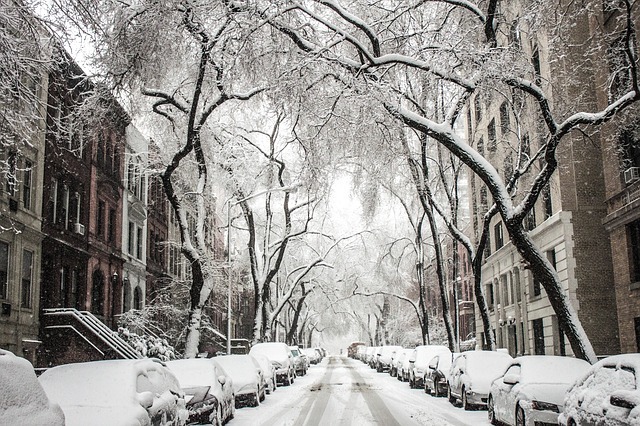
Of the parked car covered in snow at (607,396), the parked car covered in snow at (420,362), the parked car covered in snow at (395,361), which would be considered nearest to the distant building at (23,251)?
the parked car covered in snow at (420,362)

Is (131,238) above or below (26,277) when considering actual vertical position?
above

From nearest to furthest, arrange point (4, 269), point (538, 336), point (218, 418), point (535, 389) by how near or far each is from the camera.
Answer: point (535, 389)
point (218, 418)
point (4, 269)
point (538, 336)

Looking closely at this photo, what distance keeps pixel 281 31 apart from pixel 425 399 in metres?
12.4

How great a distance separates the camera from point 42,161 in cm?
2694

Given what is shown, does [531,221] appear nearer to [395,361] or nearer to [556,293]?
[395,361]

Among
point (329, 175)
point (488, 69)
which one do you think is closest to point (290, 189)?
point (329, 175)

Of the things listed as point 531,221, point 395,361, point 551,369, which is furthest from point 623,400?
point 395,361

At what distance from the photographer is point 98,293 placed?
3419cm

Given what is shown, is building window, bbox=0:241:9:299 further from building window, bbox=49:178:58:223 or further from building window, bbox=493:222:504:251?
building window, bbox=493:222:504:251

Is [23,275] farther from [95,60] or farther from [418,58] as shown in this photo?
[418,58]

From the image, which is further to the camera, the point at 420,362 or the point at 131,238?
the point at 131,238

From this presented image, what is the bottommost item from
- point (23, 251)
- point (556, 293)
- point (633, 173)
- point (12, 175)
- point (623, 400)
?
point (623, 400)

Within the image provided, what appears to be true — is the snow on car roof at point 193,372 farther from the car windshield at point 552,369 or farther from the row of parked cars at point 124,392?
the car windshield at point 552,369

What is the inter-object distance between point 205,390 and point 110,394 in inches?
183
